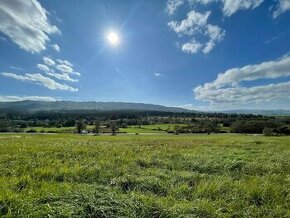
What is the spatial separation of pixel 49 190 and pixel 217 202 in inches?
199

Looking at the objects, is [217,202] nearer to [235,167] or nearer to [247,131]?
[235,167]

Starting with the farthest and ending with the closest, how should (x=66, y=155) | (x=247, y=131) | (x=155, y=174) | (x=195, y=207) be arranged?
(x=247, y=131)
(x=66, y=155)
(x=155, y=174)
(x=195, y=207)

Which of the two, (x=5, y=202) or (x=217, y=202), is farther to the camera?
(x=217, y=202)

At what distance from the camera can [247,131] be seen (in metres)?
108

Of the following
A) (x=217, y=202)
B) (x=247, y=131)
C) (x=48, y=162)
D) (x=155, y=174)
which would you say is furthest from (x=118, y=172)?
(x=247, y=131)

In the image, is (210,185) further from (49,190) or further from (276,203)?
(49,190)

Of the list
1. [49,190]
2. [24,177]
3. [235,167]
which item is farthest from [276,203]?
[24,177]

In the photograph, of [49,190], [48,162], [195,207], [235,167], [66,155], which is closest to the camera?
[195,207]

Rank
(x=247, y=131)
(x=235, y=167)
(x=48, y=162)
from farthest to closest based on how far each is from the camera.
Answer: (x=247, y=131) < (x=235, y=167) < (x=48, y=162)

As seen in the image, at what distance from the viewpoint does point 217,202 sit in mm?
7594

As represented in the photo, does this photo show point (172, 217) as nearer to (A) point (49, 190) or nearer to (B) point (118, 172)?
(A) point (49, 190)

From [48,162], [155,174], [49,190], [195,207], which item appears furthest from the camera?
[48,162]

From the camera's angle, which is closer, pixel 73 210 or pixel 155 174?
pixel 73 210

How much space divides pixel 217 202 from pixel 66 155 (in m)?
10.3
